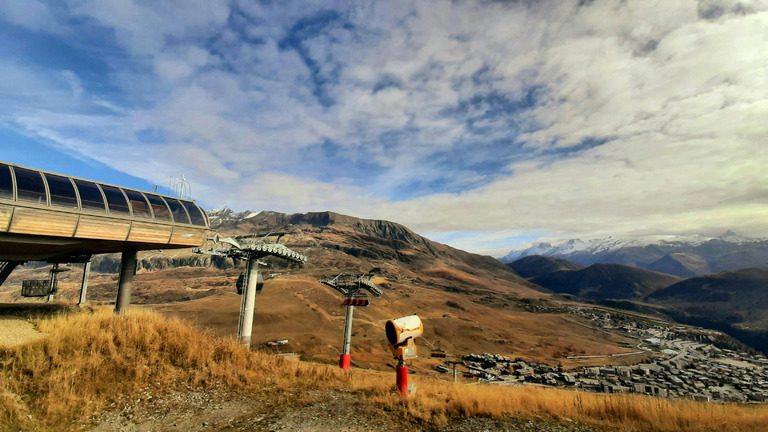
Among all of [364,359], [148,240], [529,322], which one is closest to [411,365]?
[364,359]

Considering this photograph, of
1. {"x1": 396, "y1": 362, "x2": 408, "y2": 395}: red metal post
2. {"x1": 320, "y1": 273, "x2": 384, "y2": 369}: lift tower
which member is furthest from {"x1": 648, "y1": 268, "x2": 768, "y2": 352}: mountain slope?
{"x1": 396, "y1": 362, "x2": 408, "y2": 395}: red metal post

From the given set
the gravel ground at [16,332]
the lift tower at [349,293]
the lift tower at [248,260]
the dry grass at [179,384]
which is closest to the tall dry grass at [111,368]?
the dry grass at [179,384]

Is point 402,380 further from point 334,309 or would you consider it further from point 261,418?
point 334,309

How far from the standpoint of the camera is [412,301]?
8750 cm

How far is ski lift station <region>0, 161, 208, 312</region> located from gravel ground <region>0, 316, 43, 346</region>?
11.7 ft

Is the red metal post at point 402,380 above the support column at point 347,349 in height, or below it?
above

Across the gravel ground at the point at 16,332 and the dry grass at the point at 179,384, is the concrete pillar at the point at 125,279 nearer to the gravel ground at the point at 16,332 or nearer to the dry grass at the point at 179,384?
the gravel ground at the point at 16,332

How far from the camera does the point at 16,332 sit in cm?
1166

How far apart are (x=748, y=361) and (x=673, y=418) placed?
129 m

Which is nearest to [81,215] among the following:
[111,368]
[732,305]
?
[111,368]

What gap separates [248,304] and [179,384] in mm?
11748

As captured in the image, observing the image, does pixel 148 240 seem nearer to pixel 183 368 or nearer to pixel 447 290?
pixel 183 368

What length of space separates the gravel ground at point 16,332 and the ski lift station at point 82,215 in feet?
11.7

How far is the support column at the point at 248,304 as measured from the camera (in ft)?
66.3
